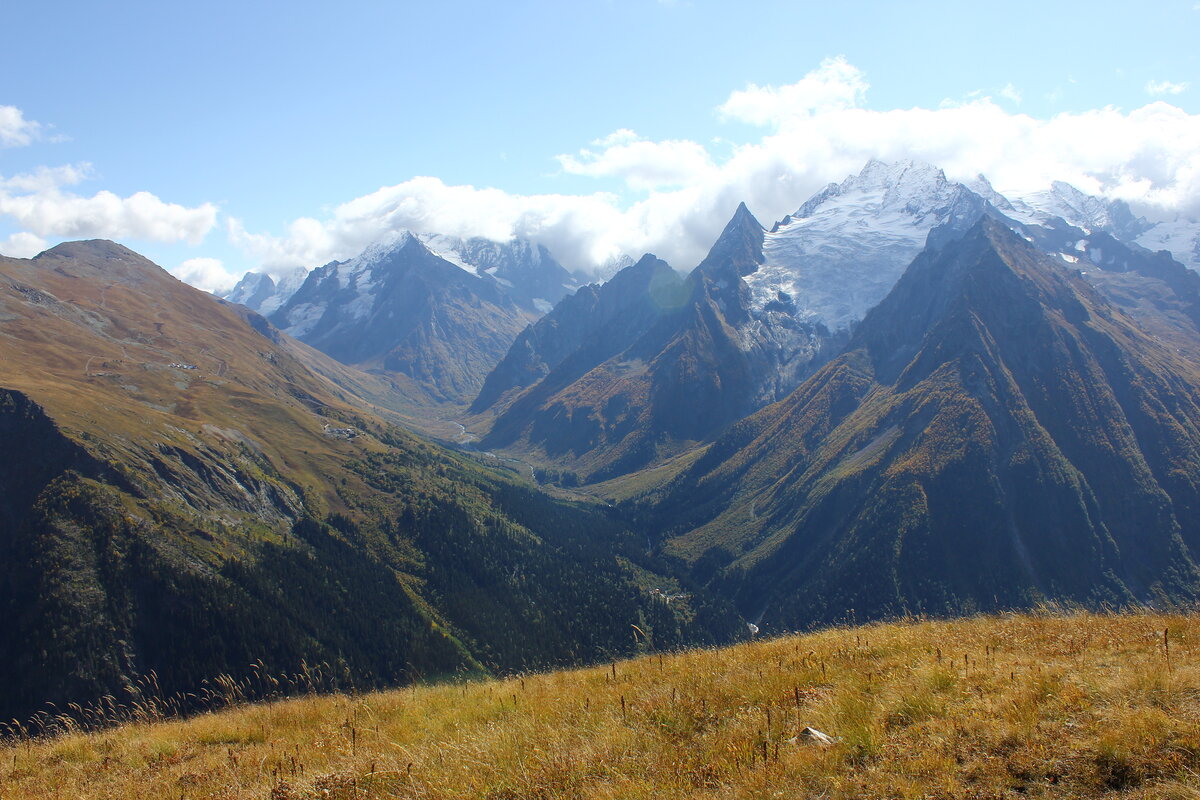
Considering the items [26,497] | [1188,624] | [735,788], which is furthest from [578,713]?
[26,497]

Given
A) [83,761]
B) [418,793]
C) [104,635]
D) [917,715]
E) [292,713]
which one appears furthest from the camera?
[104,635]

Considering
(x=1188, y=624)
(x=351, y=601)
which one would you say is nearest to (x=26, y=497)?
(x=351, y=601)

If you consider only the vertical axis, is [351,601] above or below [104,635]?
below

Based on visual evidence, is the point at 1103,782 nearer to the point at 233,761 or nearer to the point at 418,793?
the point at 418,793

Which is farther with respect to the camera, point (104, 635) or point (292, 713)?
point (104, 635)

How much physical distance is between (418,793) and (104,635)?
567 feet

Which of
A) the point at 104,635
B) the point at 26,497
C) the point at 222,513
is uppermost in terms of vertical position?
the point at 26,497

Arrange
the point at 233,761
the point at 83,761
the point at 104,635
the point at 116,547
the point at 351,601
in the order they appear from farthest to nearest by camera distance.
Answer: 1. the point at 351,601
2. the point at 116,547
3. the point at 104,635
4. the point at 83,761
5. the point at 233,761

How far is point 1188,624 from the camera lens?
1644cm

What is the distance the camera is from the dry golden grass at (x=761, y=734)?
9.75m

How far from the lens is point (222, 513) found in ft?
652

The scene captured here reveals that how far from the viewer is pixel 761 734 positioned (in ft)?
39.5

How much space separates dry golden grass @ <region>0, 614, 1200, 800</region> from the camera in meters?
9.75

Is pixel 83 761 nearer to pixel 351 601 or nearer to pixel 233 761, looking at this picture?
pixel 233 761
